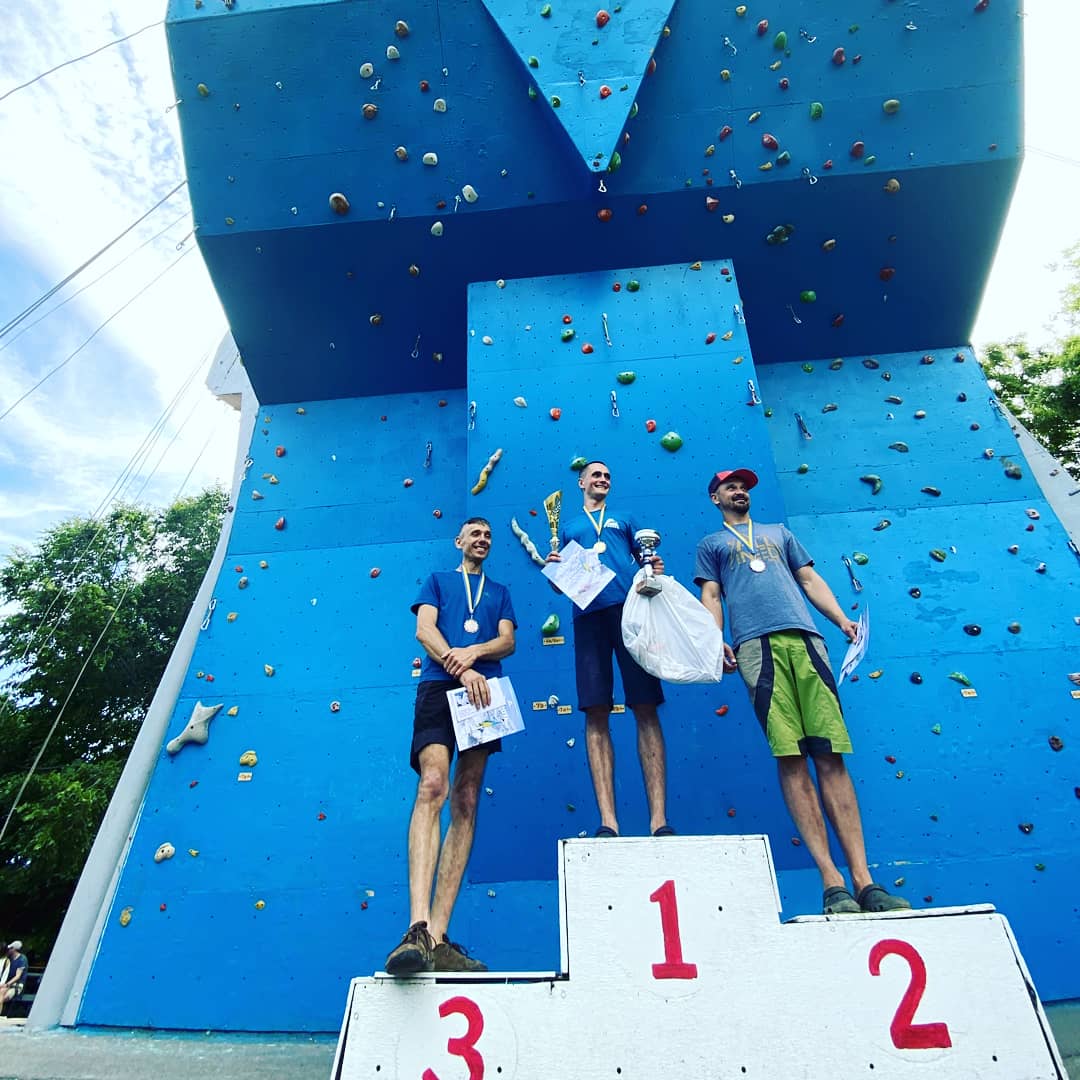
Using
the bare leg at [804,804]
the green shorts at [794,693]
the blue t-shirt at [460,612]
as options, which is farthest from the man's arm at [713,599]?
the blue t-shirt at [460,612]

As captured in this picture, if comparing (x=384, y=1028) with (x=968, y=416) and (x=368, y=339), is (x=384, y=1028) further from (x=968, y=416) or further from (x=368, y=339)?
(x=968, y=416)

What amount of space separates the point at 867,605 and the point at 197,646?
4927mm

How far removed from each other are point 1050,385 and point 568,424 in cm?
1100

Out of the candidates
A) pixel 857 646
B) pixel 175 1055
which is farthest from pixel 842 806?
pixel 175 1055

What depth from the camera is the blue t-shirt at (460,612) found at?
275 cm

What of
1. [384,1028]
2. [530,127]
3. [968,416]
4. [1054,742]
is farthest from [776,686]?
[530,127]

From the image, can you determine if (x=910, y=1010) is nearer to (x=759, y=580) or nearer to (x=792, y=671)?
(x=792, y=671)

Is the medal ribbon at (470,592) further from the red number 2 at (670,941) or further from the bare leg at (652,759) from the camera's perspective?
the red number 2 at (670,941)

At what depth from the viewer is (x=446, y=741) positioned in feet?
8.36

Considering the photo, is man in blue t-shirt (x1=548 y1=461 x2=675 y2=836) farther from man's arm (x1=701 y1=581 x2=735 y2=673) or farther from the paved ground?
the paved ground

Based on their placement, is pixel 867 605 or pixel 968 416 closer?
pixel 867 605

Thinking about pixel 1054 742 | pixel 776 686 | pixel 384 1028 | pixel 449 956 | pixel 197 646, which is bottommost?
pixel 384 1028

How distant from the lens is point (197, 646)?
4.81 m

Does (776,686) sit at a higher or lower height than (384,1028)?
higher
